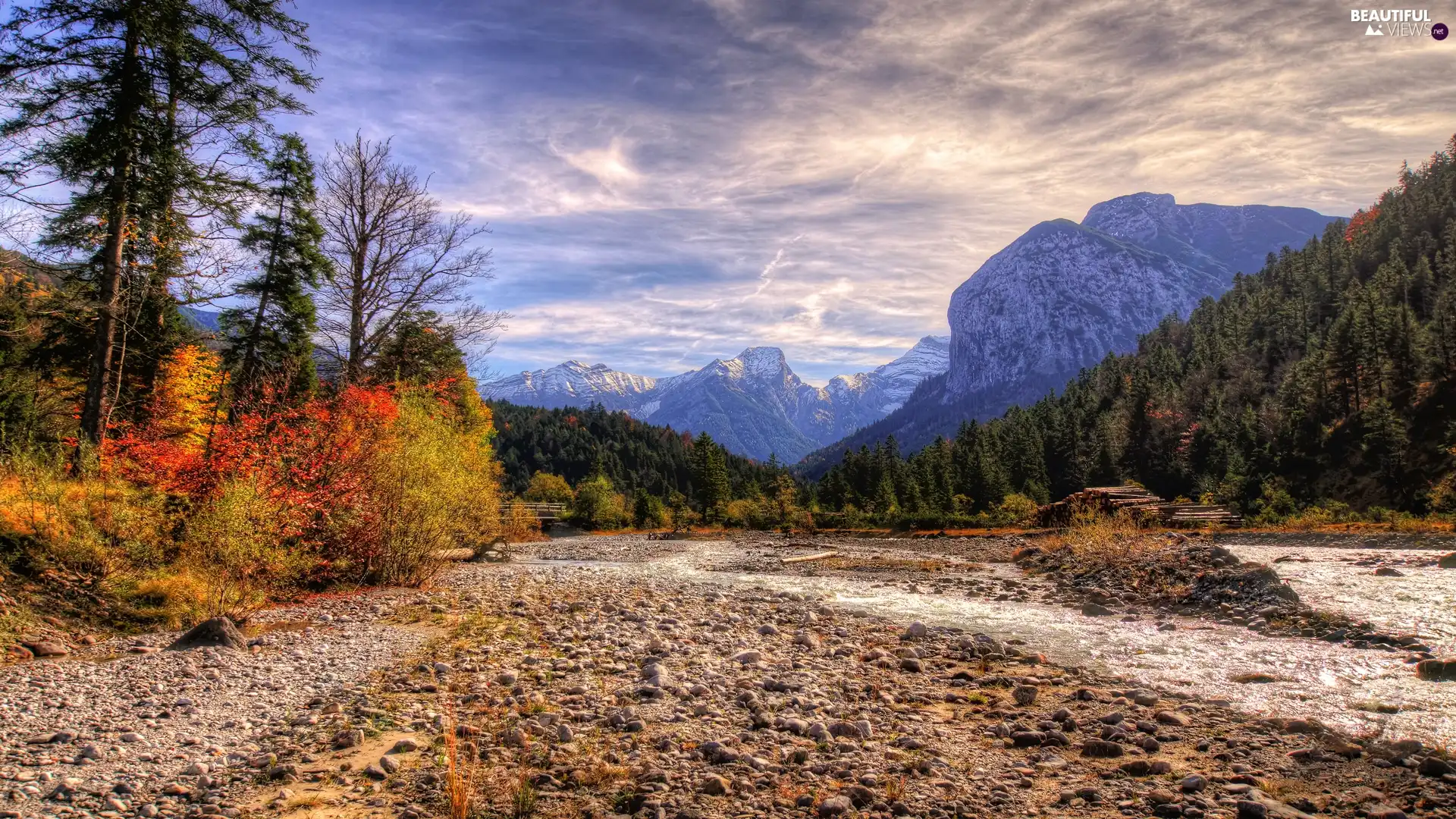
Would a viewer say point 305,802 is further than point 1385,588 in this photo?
No

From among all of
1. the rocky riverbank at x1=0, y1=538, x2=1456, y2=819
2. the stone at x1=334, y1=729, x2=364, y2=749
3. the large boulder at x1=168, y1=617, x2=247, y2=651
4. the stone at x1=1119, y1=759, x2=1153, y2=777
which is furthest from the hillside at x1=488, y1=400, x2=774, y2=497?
the stone at x1=1119, y1=759, x2=1153, y2=777

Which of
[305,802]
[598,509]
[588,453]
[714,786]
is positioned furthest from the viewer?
[588,453]

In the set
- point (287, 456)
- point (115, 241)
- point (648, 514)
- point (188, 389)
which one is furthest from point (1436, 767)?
point (648, 514)

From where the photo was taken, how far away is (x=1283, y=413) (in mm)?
71125

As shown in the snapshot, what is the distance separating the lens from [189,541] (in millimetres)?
12281

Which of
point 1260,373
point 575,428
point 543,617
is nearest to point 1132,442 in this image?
point 1260,373

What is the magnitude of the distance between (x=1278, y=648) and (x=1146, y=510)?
85.8 feet

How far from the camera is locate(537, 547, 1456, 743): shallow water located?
7789 millimetres

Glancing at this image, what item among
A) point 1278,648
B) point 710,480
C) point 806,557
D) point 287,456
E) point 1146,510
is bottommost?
point 806,557

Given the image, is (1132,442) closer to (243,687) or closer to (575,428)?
(243,687)

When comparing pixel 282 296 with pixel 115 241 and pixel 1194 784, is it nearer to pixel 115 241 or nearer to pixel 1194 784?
pixel 115 241

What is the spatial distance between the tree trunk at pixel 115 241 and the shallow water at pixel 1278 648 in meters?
19.2

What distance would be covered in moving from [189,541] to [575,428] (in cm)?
16059

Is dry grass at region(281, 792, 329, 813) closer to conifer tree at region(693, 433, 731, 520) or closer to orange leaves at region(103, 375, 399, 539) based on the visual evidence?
orange leaves at region(103, 375, 399, 539)
